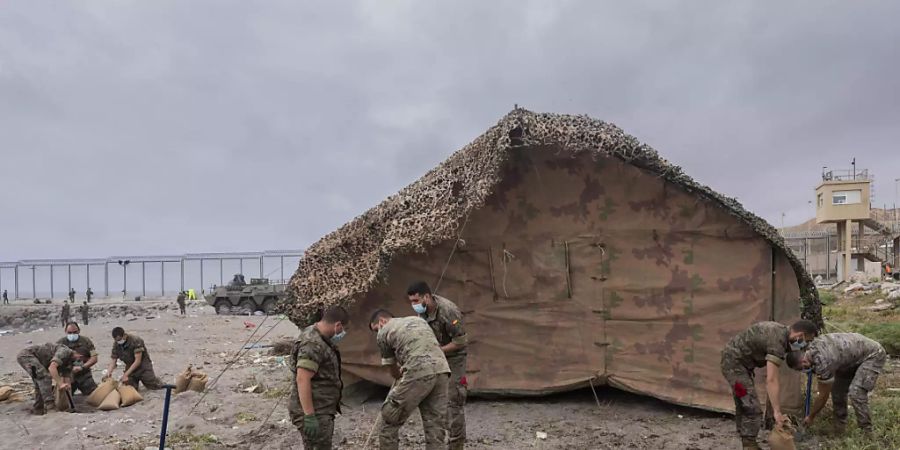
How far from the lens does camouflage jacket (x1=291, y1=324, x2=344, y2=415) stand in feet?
13.8

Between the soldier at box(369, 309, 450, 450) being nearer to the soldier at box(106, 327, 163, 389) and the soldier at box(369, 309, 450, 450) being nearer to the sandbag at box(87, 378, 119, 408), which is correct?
the sandbag at box(87, 378, 119, 408)

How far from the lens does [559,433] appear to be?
226 inches

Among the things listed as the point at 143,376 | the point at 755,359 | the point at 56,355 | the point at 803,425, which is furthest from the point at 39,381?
the point at 803,425

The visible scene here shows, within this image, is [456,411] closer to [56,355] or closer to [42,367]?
[56,355]

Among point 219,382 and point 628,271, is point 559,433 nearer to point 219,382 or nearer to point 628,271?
point 628,271

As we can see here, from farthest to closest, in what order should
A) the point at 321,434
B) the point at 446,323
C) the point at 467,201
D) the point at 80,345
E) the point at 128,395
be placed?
the point at 80,345, the point at 128,395, the point at 467,201, the point at 446,323, the point at 321,434

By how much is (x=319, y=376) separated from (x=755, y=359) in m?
3.59

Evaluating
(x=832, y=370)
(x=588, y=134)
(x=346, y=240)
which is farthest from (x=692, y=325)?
(x=346, y=240)

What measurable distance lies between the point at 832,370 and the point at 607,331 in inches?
87.5

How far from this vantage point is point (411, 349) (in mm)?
4086

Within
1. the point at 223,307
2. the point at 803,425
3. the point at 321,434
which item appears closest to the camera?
the point at 321,434

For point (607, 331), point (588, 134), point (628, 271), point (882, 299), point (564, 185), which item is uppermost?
point (588, 134)

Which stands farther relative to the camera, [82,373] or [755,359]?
[82,373]

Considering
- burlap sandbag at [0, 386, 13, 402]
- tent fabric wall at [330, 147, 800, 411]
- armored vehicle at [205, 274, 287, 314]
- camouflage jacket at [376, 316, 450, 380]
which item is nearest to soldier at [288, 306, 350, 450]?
camouflage jacket at [376, 316, 450, 380]
